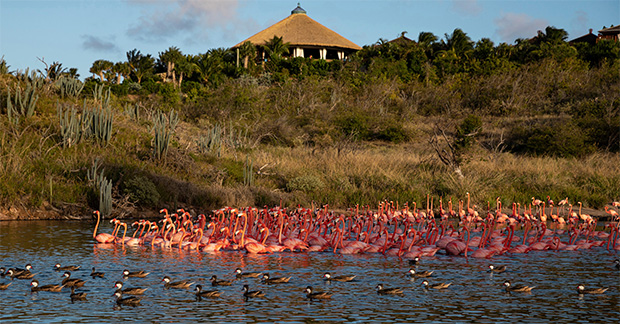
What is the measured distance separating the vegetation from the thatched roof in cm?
1561

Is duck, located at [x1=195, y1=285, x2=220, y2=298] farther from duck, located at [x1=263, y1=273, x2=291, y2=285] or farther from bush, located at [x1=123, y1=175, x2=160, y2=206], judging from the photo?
bush, located at [x1=123, y1=175, x2=160, y2=206]

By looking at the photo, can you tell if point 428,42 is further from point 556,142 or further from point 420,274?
point 420,274

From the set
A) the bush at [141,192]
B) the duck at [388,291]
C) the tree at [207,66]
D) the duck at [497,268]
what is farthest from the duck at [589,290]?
the tree at [207,66]

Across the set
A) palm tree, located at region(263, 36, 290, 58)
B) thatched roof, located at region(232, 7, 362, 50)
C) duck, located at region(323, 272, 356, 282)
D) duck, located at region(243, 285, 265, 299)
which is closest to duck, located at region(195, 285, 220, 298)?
duck, located at region(243, 285, 265, 299)

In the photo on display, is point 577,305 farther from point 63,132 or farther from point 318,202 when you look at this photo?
point 63,132

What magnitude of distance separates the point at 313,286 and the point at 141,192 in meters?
10.9

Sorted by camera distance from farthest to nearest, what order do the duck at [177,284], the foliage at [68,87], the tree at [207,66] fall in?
the tree at [207,66] → the foliage at [68,87] → the duck at [177,284]

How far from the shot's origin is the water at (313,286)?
8.77 m

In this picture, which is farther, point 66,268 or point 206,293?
point 66,268

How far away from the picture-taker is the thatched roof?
7612 centimetres

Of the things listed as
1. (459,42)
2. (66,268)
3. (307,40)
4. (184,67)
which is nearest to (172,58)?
(184,67)

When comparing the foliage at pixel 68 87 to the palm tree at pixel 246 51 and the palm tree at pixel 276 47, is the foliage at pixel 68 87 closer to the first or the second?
the palm tree at pixel 246 51

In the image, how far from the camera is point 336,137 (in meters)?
36.9

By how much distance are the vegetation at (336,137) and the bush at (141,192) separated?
0.04 meters
